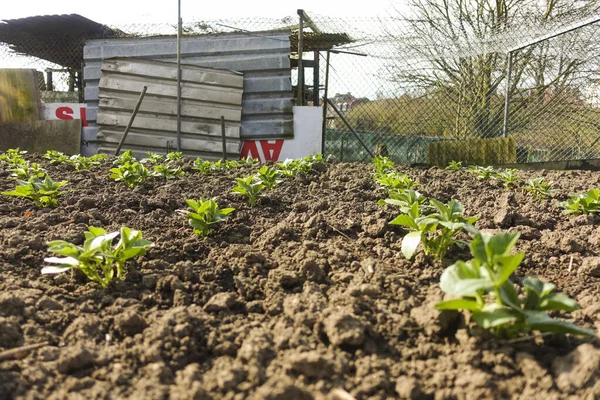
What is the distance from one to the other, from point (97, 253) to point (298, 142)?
715cm

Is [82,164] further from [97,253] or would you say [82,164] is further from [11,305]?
[11,305]

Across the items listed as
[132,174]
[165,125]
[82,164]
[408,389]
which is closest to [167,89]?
[165,125]

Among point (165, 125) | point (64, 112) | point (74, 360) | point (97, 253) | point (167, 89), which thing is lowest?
point (74, 360)

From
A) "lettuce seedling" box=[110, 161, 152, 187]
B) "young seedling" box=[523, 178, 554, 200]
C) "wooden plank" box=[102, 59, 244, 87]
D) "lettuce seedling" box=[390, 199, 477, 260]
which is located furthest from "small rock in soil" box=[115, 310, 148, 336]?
"wooden plank" box=[102, 59, 244, 87]

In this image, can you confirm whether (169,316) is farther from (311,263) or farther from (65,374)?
(311,263)

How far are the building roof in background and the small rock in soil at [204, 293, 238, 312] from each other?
31.0 feet

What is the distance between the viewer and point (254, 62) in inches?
347

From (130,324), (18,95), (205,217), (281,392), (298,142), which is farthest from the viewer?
(18,95)

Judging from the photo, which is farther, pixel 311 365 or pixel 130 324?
pixel 130 324

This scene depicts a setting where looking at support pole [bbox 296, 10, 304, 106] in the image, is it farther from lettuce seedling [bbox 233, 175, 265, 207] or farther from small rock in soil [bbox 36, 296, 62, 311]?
small rock in soil [bbox 36, 296, 62, 311]

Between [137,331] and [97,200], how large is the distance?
1.94m

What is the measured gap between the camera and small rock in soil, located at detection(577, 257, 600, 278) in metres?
1.93

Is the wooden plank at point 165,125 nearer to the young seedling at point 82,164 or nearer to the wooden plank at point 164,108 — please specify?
the wooden plank at point 164,108

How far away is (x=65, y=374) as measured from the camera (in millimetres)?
1204
